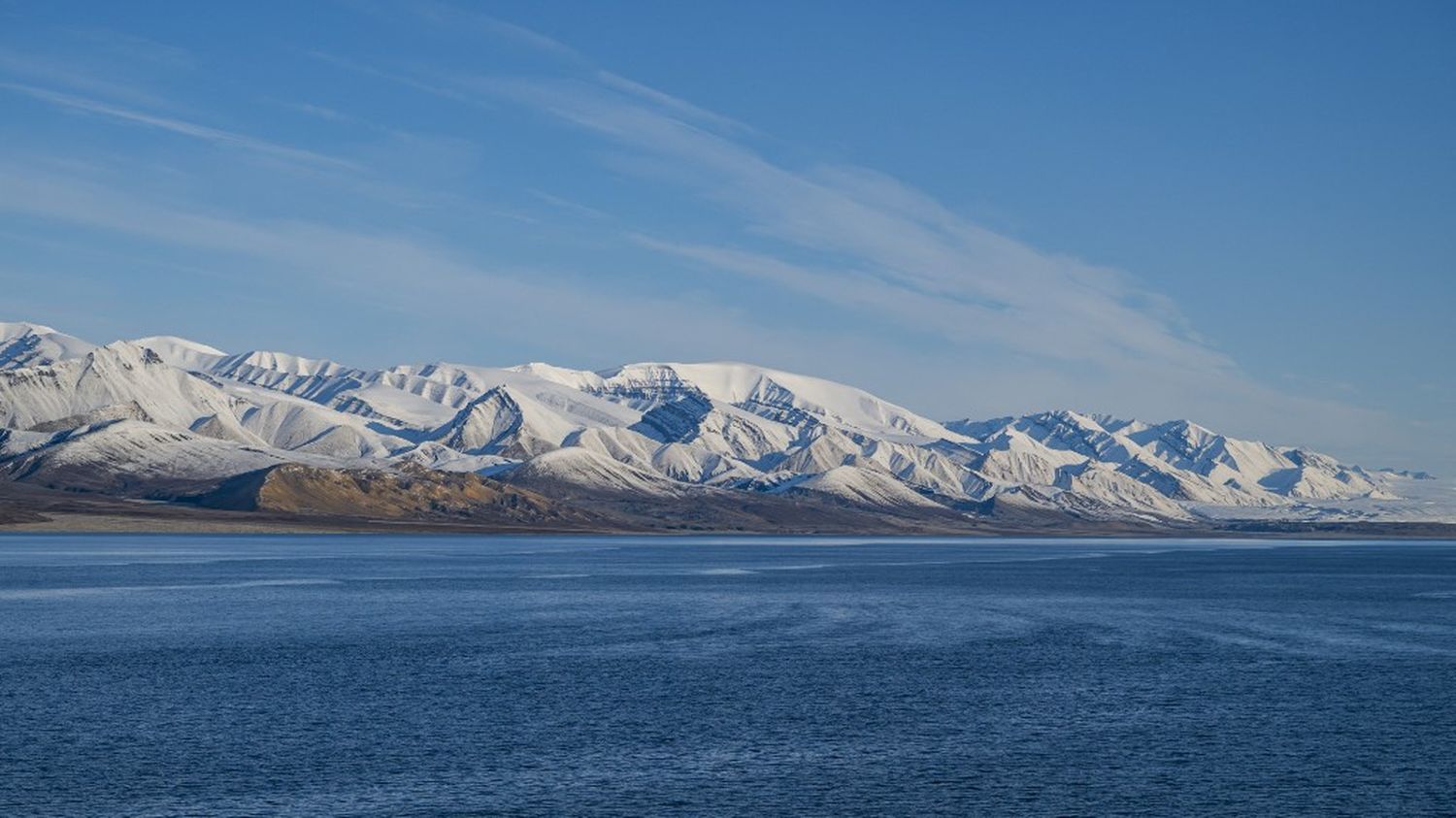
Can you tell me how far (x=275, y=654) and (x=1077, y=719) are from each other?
35214 millimetres

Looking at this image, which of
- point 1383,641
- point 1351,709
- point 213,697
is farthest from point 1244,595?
point 213,697

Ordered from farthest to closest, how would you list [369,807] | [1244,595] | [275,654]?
[1244,595] < [275,654] < [369,807]

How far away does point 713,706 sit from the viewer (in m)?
53.4

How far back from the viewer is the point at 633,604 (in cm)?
9944

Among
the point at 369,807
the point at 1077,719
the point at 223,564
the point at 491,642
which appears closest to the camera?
the point at 369,807

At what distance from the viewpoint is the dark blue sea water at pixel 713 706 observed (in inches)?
1566

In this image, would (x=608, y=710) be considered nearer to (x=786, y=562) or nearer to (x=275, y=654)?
(x=275, y=654)

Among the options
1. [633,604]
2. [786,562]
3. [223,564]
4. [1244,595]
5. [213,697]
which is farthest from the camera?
[786,562]

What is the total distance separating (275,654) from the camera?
A: 6812 centimetres

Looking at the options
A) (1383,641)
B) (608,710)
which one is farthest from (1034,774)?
(1383,641)

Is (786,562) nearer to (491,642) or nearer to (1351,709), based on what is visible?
(491,642)

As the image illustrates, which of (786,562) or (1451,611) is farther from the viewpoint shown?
(786,562)

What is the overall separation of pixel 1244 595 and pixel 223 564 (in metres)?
93.7

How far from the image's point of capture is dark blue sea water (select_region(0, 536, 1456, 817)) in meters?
39.8
